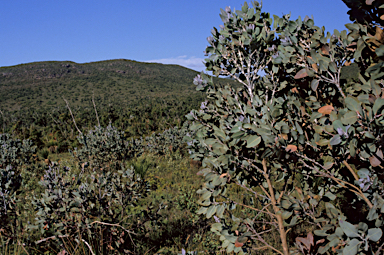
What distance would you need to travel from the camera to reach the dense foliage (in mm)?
1052

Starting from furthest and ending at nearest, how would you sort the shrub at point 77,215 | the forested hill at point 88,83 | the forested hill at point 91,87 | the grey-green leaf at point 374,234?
1. the forested hill at point 88,83
2. the forested hill at point 91,87
3. the shrub at point 77,215
4. the grey-green leaf at point 374,234

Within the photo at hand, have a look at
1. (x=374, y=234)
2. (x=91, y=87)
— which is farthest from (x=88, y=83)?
(x=374, y=234)

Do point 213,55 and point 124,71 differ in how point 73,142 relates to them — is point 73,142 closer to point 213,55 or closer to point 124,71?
point 213,55

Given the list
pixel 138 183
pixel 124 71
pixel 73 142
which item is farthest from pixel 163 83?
pixel 138 183

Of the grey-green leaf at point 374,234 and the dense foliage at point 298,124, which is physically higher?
the dense foliage at point 298,124

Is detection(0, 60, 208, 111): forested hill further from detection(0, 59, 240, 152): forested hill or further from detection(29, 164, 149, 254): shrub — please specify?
detection(29, 164, 149, 254): shrub

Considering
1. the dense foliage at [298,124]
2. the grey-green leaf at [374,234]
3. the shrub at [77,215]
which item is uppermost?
the dense foliage at [298,124]

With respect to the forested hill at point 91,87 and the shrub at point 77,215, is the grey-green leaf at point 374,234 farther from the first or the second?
the forested hill at point 91,87

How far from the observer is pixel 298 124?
1.28m

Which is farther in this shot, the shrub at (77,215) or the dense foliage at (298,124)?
the shrub at (77,215)

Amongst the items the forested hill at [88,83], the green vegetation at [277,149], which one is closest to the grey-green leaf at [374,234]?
the green vegetation at [277,149]

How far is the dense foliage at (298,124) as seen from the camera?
105 centimetres

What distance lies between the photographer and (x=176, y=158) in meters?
7.56

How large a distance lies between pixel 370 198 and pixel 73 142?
500 inches
